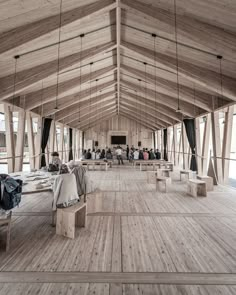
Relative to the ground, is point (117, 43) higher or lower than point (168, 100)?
higher

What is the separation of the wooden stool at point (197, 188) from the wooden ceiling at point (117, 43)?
2.89 meters

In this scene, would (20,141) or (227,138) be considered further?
(20,141)

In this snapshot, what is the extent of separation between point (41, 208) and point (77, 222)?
144 centimetres

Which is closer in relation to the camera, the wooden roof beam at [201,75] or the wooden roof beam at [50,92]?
the wooden roof beam at [201,75]

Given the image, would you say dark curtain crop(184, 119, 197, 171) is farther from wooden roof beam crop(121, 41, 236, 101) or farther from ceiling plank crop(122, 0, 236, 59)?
ceiling plank crop(122, 0, 236, 59)

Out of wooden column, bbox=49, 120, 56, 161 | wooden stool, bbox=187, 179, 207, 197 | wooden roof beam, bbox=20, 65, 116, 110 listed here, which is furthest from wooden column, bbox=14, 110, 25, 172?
wooden stool, bbox=187, 179, 207, 197

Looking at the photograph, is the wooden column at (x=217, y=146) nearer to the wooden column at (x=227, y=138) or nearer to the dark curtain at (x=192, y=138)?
the wooden column at (x=227, y=138)

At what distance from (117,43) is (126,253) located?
6011 millimetres

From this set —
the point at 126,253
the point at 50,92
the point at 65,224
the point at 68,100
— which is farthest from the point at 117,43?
the point at 126,253

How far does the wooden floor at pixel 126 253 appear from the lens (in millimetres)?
1932

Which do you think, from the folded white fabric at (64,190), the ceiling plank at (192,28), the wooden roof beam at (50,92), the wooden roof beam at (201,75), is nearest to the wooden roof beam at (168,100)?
the wooden roof beam at (50,92)

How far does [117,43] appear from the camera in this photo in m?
5.90

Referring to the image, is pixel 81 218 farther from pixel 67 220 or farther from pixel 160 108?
pixel 160 108

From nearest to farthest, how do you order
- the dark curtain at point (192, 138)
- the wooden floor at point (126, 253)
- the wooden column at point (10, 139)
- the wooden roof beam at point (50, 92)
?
the wooden floor at point (126, 253) < the wooden column at point (10, 139) < the wooden roof beam at point (50, 92) < the dark curtain at point (192, 138)
